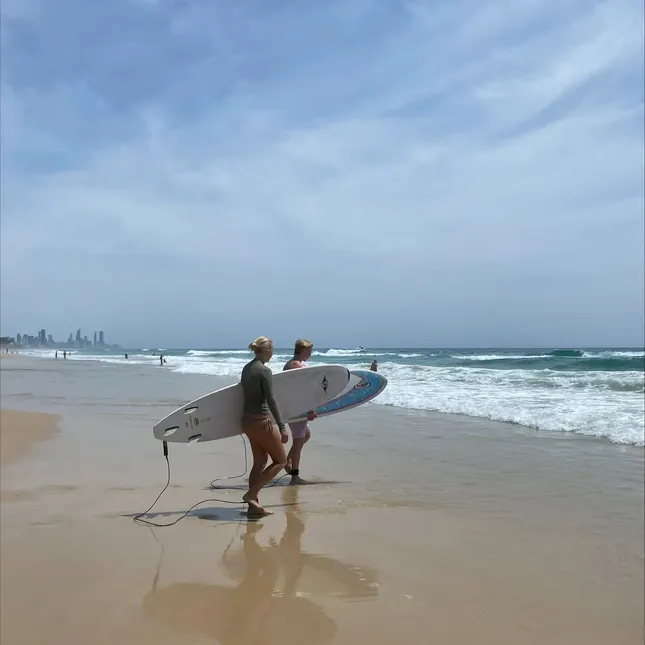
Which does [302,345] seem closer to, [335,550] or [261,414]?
[261,414]

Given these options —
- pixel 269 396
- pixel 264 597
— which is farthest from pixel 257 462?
pixel 264 597

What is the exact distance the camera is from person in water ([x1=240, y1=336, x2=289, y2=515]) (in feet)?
14.8

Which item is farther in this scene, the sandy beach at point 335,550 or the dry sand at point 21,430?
the dry sand at point 21,430

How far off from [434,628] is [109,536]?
7.99 feet

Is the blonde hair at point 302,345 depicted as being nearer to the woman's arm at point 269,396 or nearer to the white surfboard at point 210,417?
the white surfboard at point 210,417

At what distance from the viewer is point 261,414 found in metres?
4.52

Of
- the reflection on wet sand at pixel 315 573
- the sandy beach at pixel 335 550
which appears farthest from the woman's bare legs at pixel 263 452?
the reflection on wet sand at pixel 315 573

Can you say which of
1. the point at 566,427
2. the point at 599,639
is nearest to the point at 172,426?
the point at 599,639

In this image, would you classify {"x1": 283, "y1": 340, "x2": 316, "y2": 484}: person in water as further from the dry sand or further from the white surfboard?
the dry sand

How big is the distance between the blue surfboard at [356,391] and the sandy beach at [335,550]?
0.67 m

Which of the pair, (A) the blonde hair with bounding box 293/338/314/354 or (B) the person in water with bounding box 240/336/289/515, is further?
(A) the blonde hair with bounding box 293/338/314/354

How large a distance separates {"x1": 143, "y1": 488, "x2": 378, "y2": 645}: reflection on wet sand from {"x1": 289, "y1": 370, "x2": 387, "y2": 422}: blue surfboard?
3.02 metres

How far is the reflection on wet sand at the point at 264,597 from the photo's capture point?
274 centimetres

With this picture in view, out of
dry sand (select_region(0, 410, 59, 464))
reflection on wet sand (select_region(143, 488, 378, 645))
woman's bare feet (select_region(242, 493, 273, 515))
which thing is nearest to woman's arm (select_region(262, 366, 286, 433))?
woman's bare feet (select_region(242, 493, 273, 515))
